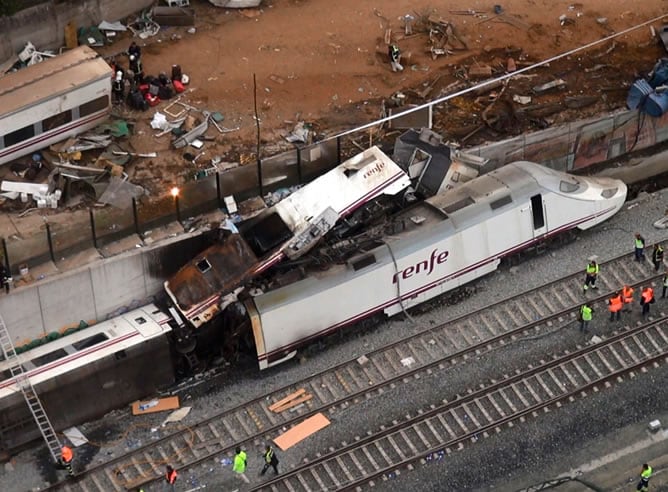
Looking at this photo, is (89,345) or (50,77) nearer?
(89,345)

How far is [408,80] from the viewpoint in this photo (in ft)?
131

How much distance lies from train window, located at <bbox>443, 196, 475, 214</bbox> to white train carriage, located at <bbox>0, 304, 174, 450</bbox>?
8.32 metres

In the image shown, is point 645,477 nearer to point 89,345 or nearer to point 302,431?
point 302,431

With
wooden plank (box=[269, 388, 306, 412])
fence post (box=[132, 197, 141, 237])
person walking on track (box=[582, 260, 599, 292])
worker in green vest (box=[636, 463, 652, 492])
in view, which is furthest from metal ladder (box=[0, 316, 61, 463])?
person walking on track (box=[582, 260, 599, 292])

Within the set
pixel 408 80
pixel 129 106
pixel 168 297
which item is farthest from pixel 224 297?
pixel 408 80

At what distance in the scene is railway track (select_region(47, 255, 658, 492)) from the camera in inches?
1238

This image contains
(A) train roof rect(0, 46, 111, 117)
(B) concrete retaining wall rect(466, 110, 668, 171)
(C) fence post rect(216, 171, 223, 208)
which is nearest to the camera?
(C) fence post rect(216, 171, 223, 208)

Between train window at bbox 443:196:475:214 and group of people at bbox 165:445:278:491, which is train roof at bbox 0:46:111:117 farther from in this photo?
group of people at bbox 165:445:278:491

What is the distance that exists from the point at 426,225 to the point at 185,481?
9.62m

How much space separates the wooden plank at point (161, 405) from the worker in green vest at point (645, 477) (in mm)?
11792

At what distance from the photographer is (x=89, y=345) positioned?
32.4 metres

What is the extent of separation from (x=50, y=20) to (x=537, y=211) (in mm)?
16051

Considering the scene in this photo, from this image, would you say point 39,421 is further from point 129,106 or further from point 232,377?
point 129,106

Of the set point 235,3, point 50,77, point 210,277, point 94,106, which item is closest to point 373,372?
point 210,277
